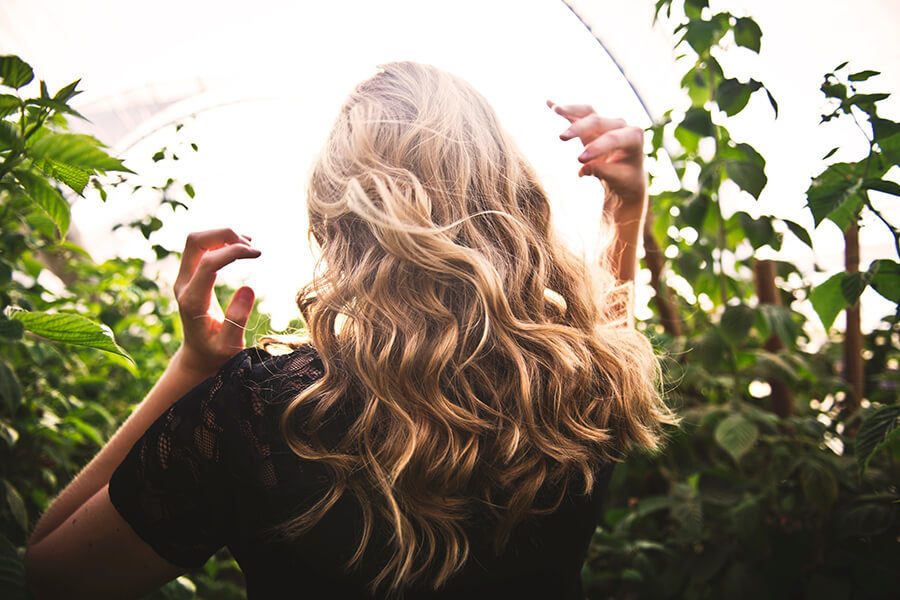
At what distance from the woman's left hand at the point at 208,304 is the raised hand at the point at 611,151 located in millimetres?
642

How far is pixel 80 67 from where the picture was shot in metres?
1.85

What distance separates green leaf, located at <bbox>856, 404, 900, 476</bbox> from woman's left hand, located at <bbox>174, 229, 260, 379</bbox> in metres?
1.08

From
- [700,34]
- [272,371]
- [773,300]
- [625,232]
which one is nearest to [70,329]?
[272,371]

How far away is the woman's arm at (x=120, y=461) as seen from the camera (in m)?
0.73

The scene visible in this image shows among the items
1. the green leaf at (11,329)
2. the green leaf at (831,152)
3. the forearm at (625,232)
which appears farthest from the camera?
the forearm at (625,232)

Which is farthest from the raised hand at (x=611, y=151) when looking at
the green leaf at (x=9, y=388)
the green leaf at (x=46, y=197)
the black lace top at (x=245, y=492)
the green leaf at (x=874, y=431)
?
the green leaf at (x=9, y=388)

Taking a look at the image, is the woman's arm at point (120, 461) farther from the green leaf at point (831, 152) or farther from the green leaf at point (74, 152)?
the green leaf at point (831, 152)

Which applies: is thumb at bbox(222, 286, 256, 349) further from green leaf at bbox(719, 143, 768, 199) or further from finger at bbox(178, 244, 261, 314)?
green leaf at bbox(719, 143, 768, 199)

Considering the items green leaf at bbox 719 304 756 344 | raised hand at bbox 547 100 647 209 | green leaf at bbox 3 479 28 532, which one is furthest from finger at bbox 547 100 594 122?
green leaf at bbox 3 479 28 532

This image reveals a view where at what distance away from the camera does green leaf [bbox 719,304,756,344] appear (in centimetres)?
127

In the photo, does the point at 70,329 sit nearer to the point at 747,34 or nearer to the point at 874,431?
the point at 874,431

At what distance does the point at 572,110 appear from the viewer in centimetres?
105

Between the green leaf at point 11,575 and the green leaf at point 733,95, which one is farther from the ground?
the green leaf at point 733,95

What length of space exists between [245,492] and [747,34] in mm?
1409
